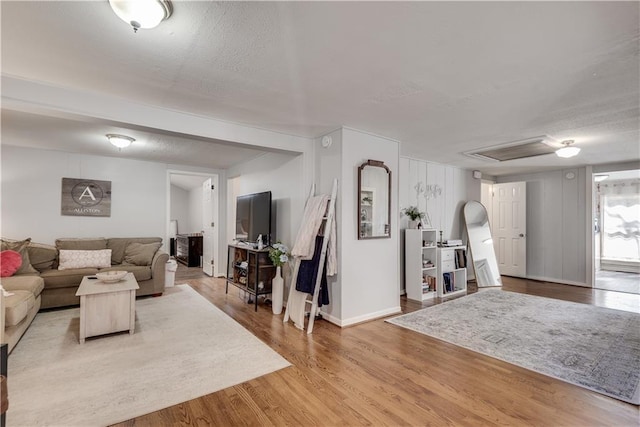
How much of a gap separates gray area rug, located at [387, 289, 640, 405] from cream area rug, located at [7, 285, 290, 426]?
199 centimetres

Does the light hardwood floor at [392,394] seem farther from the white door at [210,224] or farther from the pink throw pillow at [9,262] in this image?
the white door at [210,224]

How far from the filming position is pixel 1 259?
340 centimetres

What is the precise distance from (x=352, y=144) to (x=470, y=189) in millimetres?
3887

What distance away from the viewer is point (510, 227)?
6668mm

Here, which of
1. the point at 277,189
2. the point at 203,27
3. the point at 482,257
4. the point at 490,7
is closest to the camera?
the point at 490,7

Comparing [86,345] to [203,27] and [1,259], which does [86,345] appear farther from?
[203,27]

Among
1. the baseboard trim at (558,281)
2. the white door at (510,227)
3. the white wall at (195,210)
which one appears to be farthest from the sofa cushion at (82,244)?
the baseboard trim at (558,281)

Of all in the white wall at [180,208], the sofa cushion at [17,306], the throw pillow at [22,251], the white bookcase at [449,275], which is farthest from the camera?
the white wall at [180,208]

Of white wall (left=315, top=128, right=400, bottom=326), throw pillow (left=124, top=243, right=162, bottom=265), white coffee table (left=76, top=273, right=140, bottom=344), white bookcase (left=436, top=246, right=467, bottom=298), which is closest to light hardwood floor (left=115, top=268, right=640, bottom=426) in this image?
white wall (left=315, top=128, right=400, bottom=326)

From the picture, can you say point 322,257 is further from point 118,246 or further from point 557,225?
point 557,225

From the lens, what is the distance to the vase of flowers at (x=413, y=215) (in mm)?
5012

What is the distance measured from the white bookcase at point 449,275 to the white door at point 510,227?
2.07 m

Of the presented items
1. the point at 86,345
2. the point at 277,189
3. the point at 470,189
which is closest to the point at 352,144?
the point at 277,189

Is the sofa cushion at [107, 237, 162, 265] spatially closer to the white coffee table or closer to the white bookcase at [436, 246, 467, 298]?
the white coffee table
